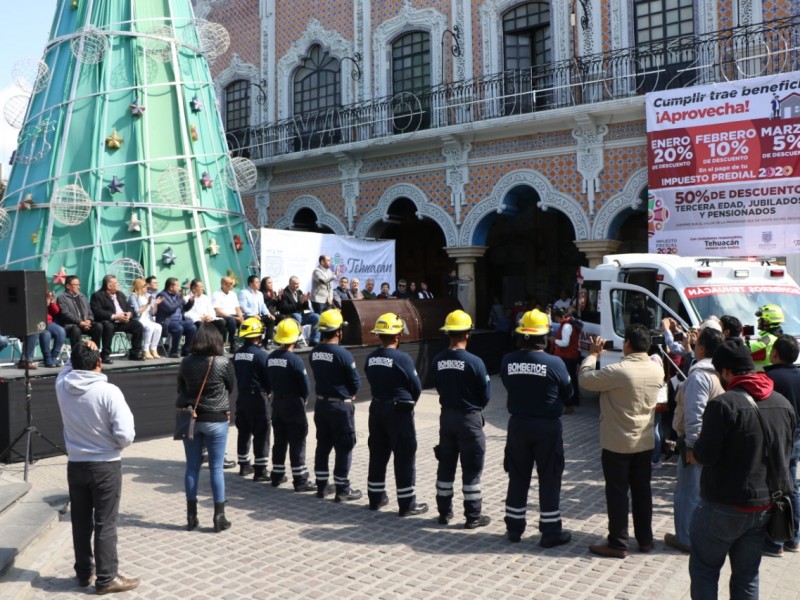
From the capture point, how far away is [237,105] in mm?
24016

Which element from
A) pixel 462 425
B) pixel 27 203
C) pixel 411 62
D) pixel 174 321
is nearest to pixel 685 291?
pixel 462 425

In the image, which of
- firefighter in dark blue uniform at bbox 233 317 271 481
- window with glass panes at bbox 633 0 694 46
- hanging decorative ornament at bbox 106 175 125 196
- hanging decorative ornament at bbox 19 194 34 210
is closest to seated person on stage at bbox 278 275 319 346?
hanging decorative ornament at bbox 106 175 125 196

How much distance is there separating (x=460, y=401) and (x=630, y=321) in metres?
6.01

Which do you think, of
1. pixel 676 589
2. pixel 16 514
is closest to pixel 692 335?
pixel 676 589

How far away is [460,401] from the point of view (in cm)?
669

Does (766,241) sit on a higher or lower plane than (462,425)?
higher

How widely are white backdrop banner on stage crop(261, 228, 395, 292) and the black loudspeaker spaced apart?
724cm

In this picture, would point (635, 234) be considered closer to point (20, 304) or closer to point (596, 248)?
point (596, 248)

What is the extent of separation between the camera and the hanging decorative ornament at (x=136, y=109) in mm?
14633

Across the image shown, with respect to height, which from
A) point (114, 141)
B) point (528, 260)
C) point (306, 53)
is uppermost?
point (306, 53)

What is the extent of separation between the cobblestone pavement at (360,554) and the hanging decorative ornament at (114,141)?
792 centimetres

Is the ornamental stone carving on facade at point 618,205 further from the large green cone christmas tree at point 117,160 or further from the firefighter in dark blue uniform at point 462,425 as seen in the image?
the firefighter in dark blue uniform at point 462,425

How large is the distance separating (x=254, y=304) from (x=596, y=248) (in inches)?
315

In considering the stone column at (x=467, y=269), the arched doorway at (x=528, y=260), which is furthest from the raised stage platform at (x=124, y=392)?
the arched doorway at (x=528, y=260)
